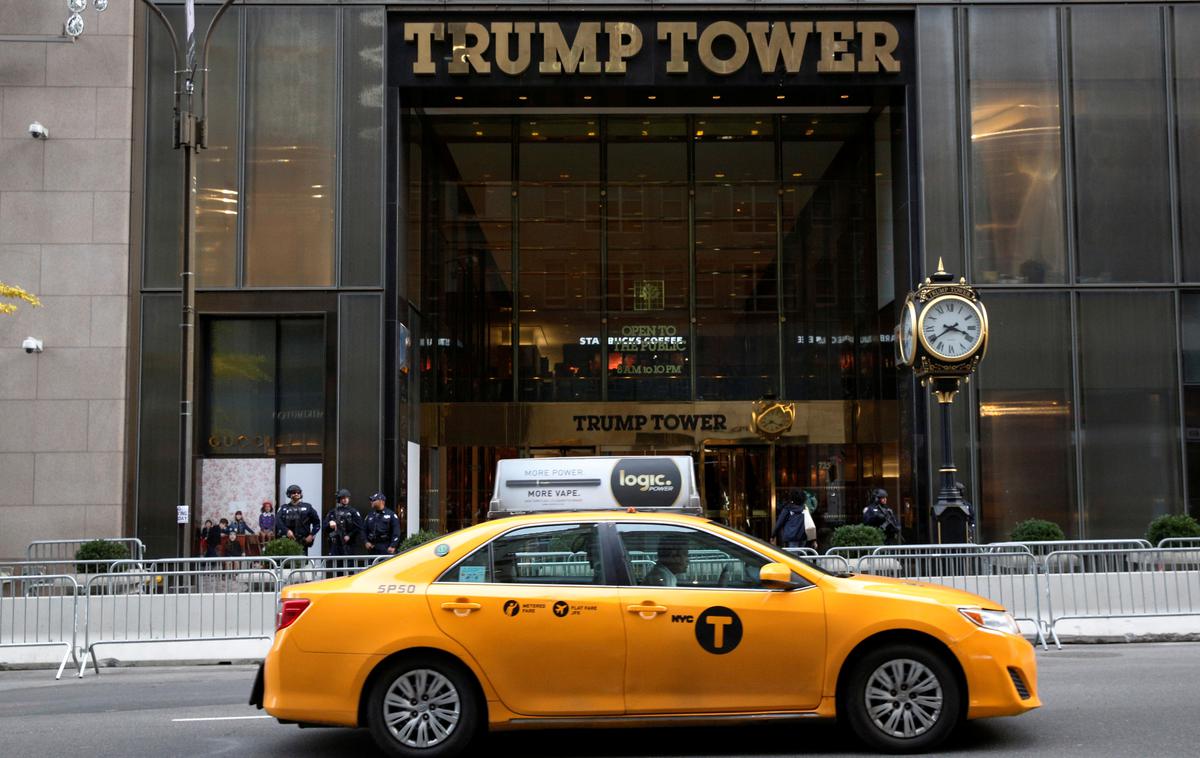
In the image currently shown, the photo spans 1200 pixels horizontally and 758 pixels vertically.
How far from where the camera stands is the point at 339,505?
61.9 feet

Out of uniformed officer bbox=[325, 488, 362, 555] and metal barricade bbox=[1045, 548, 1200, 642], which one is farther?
uniformed officer bbox=[325, 488, 362, 555]

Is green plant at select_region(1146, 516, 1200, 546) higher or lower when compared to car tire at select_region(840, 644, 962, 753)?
higher

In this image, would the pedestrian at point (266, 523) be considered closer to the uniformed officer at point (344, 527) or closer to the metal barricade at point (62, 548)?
the metal barricade at point (62, 548)

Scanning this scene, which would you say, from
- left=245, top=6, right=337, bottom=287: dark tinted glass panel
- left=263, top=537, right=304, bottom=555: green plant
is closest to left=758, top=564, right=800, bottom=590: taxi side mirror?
left=263, top=537, right=304, bottom=555: green plant

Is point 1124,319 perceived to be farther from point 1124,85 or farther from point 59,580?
point 59,580

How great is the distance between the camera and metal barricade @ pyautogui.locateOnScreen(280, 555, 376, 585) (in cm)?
1373

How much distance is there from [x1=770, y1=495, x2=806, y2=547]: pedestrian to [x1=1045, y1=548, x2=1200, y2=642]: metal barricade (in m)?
3.49

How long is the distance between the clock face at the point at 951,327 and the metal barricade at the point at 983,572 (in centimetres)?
291

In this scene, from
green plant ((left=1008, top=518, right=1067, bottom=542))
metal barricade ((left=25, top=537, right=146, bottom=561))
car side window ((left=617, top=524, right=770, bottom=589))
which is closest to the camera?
car side window ((left=617, top=524, right=770, bottom=589))

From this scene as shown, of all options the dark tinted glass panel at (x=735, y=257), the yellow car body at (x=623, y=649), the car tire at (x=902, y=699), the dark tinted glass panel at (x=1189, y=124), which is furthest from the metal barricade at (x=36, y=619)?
the dark tinted glass panel at (x=1189, y=124)

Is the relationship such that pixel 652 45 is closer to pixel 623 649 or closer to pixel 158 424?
pixel 158 424

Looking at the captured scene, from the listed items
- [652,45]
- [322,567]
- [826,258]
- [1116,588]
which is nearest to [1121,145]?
[826,258]

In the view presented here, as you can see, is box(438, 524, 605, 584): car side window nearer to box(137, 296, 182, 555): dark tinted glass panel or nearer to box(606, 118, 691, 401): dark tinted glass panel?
box(137, 296, 182, 555): dark tinted glass panel

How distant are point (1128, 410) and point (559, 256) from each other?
484 inches
